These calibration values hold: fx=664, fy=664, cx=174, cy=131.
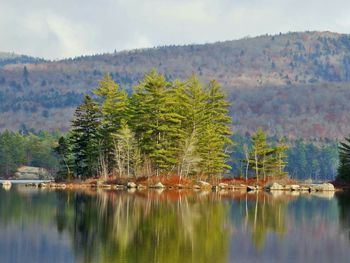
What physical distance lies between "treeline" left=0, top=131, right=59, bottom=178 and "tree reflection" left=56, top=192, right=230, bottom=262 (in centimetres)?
10006

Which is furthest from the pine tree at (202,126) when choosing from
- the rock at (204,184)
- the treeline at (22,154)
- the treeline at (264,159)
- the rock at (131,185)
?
the treeline at (22,154)

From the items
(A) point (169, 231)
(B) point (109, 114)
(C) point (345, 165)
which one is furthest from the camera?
(C) point (345, 165)

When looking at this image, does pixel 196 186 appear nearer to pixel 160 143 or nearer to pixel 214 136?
pixel 160 143

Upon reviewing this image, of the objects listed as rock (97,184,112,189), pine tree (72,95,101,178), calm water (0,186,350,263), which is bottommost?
calm water (0,186,350,263)

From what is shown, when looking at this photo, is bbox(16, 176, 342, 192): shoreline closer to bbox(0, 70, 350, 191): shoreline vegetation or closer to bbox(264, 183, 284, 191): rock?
bbox(264, 183, 284, 191): rock

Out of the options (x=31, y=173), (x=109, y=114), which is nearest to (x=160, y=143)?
(x=109, y=114)

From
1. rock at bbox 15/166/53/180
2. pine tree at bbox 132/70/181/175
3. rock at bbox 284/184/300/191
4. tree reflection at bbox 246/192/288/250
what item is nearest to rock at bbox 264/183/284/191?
rock at bbox 284/184/300/191

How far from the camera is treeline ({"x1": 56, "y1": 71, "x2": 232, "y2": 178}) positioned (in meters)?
89.3

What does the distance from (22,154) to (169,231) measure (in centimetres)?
12733

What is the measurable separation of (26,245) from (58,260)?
14.9ft

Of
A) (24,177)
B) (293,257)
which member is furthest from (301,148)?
(293,257)

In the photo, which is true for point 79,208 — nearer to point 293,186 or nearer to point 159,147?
point 159,147

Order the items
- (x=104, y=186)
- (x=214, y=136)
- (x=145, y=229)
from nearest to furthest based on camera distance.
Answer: (x=145, y=229), (x=104, y=186), (x=214, y=136)

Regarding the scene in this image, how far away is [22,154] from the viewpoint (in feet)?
533
